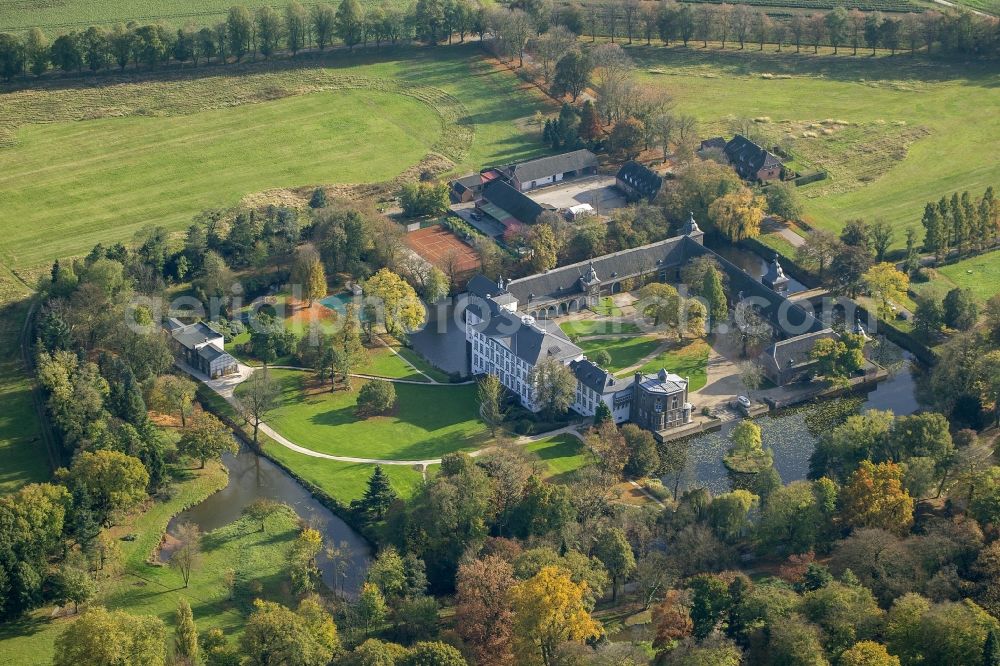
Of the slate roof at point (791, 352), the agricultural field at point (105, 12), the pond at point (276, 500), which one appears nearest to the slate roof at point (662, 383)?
the slate roof at point (791, 352)

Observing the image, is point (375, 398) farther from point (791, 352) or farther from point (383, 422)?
point (791, 352)

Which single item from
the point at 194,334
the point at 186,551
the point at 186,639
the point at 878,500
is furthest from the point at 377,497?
the point at 878,500

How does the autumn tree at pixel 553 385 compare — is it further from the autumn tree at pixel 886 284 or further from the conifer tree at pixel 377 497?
the autumn tree at pixel 886 284

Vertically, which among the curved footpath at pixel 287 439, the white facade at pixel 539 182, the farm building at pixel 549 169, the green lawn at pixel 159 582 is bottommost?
the green lawn at pixel 159 582

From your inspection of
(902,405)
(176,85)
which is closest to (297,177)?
(176,85)

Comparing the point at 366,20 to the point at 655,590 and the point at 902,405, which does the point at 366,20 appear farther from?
the point at 655,590

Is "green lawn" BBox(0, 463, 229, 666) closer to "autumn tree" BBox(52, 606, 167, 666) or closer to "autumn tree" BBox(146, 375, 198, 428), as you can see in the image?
"autumn tree" BBox(52, 606, 167, 666)
